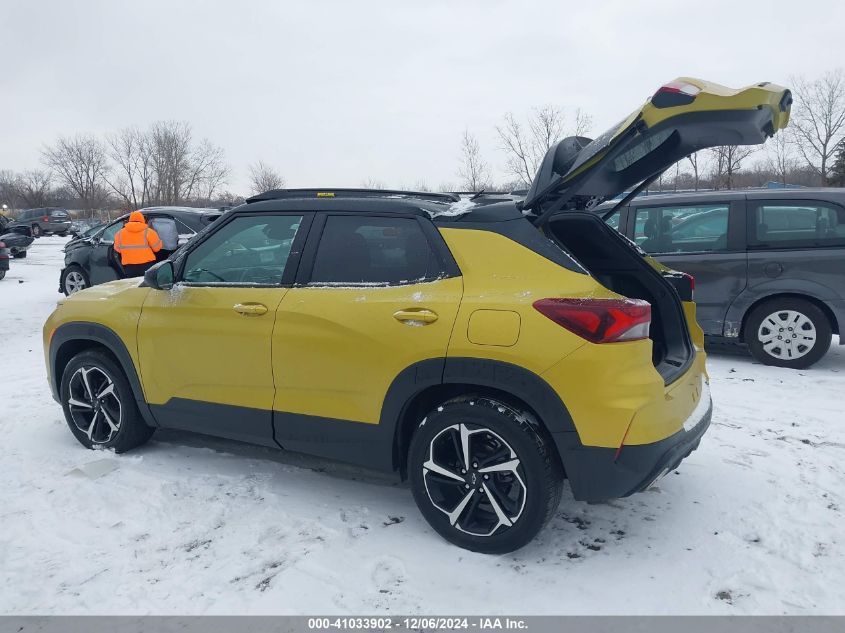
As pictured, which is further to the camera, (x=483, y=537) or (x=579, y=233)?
(x=579, y=233)

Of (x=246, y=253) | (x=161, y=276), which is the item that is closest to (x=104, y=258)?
(x=161, y=276)

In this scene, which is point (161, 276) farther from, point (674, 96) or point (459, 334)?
point (674, 96)

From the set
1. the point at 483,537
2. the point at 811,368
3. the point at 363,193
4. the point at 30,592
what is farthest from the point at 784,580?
the point at 811,368

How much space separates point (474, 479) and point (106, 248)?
31.5 feet

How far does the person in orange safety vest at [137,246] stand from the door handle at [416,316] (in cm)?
649

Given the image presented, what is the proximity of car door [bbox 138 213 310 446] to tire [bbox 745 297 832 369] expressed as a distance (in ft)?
16.8

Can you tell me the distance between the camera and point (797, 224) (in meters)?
6.37

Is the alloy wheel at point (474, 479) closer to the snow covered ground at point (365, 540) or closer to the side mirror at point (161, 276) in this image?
the snow covered ground at point (365, 540)

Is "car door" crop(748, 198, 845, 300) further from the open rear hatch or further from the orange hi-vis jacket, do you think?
the orange hi-vis jacket

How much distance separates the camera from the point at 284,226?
12.1 ft

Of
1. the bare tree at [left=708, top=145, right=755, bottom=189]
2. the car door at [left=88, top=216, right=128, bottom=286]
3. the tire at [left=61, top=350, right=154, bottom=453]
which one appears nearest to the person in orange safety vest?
the car door at [left=88, top=216, right=128, bottom=286]

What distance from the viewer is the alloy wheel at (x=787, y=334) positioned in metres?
6.28

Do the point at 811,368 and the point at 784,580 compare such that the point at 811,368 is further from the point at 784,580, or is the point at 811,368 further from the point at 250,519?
the point at 250,519
